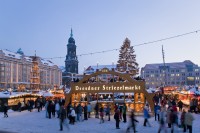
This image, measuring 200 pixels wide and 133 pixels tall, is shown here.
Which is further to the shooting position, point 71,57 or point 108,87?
point 71,57

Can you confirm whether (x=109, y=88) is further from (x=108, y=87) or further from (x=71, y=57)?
(x=71, y=57)

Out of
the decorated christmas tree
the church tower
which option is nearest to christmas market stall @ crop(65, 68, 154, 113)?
the decorated christmas tree

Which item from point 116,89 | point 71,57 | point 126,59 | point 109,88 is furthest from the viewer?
point 71,57

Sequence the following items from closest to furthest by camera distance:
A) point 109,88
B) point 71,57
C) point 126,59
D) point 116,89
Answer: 1. point 116,89
2. point 109,88
3. point 126,59
4. point 71,57

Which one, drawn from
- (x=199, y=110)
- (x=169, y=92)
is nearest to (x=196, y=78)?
(x=169, y=92)

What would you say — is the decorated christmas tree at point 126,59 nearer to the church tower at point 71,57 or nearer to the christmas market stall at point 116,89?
the christmas market stall at point 116,89

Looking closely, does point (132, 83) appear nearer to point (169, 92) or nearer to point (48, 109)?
point (48, 109)

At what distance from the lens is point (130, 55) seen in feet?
191

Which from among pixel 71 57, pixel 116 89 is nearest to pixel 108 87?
pixel 116 89

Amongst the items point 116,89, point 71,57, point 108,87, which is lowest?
point 116,89

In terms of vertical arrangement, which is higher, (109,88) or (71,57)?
(71,57)

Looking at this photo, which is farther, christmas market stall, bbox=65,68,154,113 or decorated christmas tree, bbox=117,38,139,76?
decorated christmas tree, bbox=117,38,139,76

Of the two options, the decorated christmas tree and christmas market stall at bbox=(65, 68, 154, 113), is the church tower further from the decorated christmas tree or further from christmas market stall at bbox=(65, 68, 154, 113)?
christmas market stall at bbox=(65, 68, 154, 113)

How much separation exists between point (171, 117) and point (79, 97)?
14403 millimetres
